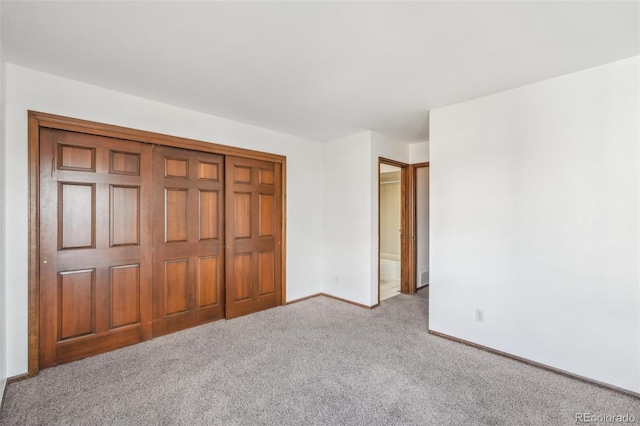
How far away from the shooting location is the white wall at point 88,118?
7.44ft

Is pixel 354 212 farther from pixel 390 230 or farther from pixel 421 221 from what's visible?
pixel 390 230

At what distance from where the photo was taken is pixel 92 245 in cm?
267

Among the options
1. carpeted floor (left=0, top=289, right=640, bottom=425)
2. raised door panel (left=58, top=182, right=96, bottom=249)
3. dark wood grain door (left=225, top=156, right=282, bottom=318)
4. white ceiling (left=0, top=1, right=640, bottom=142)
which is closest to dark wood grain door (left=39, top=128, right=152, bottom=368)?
raised door panel (left=58, top=182, right=96, bottom=249)

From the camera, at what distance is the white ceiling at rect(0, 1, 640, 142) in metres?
1.64

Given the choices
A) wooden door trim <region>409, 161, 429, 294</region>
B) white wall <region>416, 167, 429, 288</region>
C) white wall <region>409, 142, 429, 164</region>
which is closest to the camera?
white wall <region>409, 142, 429, 164</region>

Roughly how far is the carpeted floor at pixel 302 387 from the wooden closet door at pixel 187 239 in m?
0.35

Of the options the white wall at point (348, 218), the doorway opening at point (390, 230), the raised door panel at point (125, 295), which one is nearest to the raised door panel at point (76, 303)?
the raised door panel at point (125, 295)

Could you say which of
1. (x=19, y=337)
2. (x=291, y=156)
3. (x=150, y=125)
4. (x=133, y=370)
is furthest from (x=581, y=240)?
(x=19, y=337)

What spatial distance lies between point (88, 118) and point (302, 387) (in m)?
2.89

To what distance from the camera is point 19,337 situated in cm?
229

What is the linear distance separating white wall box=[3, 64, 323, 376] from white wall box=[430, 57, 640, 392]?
1967 millimetres

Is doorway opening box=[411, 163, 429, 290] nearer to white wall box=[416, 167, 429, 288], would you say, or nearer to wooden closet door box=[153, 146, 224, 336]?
white wall box=[416, 167, 429, 288]

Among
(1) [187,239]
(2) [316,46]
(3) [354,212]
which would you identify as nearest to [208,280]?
(1) [187,239]

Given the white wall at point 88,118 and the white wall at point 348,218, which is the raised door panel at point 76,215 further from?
the white wall at point 348,218
